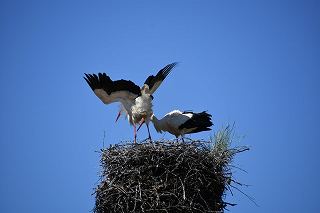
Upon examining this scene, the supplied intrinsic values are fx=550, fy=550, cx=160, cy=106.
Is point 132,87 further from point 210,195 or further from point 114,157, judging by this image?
point 210,195

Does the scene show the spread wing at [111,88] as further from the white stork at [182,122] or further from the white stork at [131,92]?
the white stork at [182,122]

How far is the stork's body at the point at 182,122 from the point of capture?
379 inches

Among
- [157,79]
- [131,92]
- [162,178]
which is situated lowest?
Answer: [162,178]

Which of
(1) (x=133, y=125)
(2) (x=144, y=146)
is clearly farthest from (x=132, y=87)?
(2) (x=144, y=146)

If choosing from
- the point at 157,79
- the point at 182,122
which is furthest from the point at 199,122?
the point at 157,79

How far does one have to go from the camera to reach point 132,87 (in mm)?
9492

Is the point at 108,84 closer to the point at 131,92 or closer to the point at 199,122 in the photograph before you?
the point at 131,92

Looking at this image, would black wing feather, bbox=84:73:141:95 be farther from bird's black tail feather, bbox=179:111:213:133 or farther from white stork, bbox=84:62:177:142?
bird's black tail feather, bbox=179:111:213:133

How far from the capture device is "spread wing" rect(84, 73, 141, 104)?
31.2 feet

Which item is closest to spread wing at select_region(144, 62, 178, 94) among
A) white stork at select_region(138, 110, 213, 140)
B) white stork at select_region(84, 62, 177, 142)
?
white stork at select_region(84, 62, 177, 142)

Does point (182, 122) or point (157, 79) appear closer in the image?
point (182, 122)

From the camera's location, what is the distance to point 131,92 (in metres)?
9.66

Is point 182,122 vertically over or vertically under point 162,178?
over

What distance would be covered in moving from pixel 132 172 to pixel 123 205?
18.9 inches
